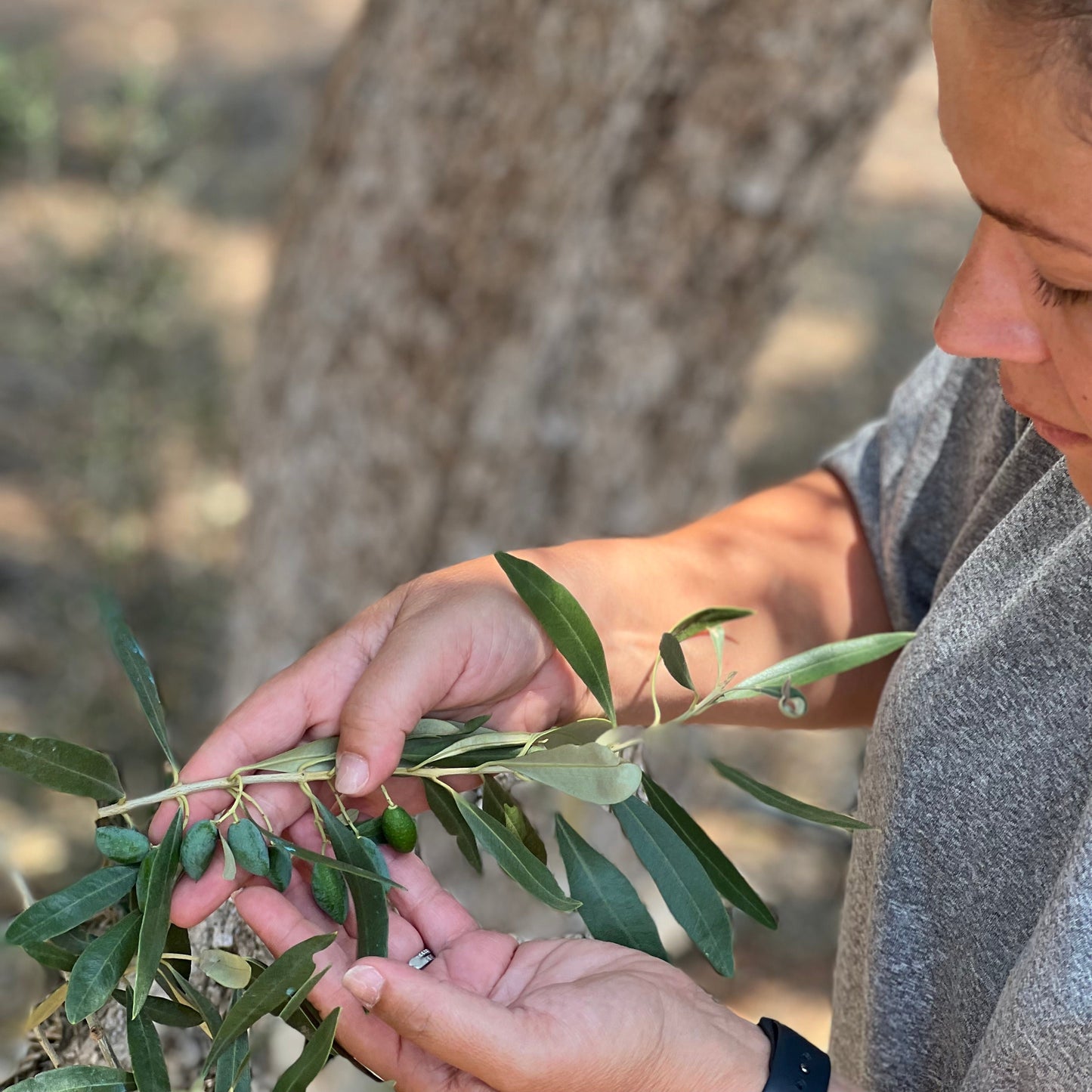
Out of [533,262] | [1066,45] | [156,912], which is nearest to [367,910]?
[156,912]

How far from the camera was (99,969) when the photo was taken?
2.75 feet

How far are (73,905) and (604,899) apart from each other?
0.37 m

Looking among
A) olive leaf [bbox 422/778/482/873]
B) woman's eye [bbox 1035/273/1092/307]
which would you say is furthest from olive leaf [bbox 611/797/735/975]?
woman's eye [bbox 1035/273/1092/307]

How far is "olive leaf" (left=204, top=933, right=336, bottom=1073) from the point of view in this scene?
82 centimetres

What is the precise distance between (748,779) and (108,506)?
2826mm

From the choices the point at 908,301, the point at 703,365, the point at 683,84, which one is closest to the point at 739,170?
the point at 683,84

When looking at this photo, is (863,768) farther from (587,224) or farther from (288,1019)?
(587,224)

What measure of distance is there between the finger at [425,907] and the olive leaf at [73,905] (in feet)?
0.61

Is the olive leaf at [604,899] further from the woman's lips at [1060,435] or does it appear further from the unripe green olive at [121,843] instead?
the woman's lips at [1060,435]

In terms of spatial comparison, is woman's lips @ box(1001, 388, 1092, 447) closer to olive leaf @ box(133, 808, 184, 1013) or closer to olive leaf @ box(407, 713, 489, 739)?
olive leaf @ box(407, 713, 489, 739)

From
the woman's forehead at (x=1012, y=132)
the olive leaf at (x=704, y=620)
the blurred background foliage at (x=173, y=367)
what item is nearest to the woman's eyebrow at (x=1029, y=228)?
the woman's forehead at (x=1012, y=132)

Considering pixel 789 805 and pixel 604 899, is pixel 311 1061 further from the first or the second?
pixel 789 805

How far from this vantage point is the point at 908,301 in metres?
4.73

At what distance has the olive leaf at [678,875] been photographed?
38.4 inches
